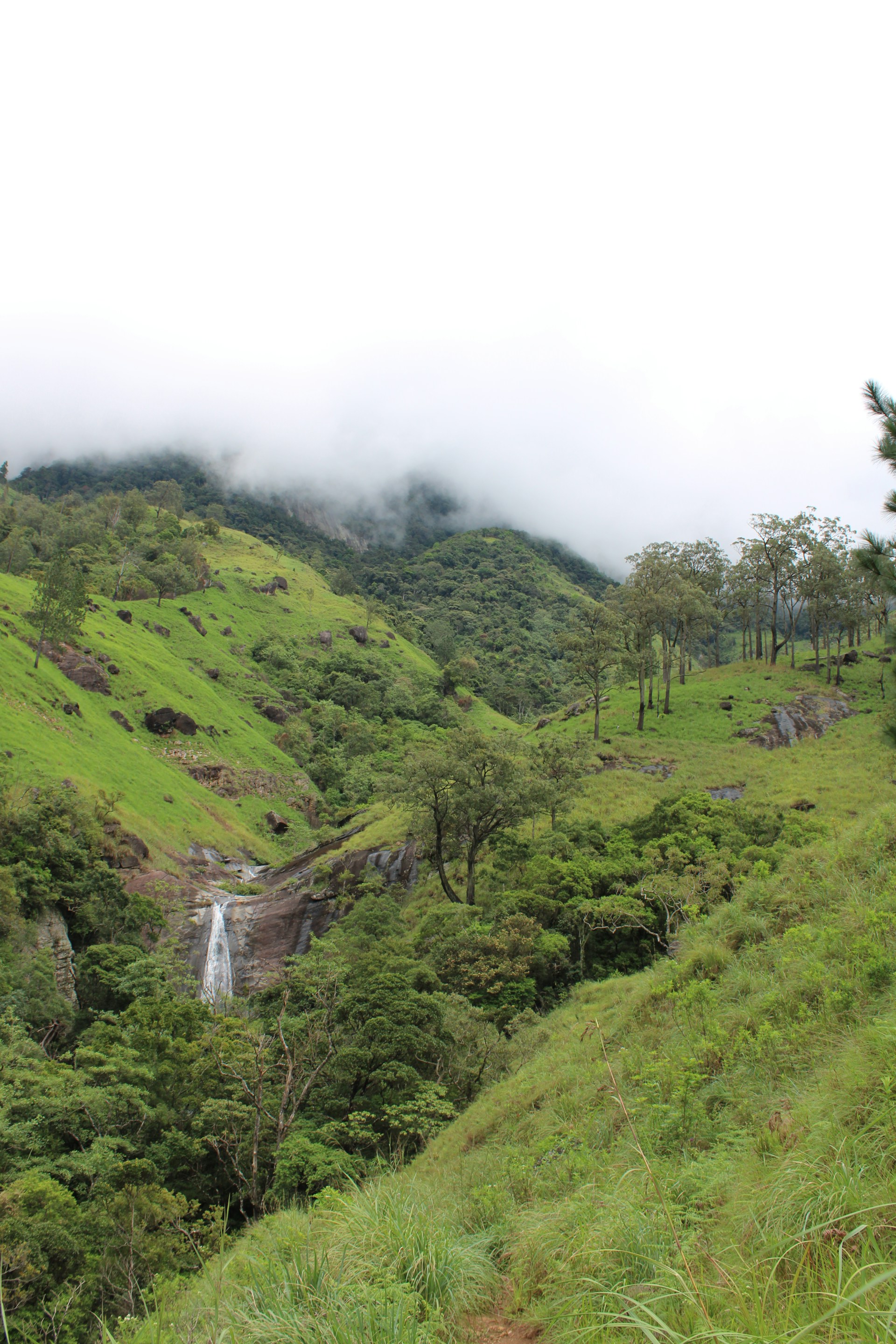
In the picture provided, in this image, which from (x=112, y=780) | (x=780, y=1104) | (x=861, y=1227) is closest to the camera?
(x=861, y=1227)

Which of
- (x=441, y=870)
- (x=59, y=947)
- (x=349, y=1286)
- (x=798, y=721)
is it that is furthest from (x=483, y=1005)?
(x=798, y=721)

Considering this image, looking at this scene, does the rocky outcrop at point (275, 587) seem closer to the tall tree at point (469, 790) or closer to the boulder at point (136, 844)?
the boulder at point (136, 844)

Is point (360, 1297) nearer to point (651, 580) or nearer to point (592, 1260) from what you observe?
point (592, 1260)

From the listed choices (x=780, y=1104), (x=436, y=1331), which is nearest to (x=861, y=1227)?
(x=436, y=1331)

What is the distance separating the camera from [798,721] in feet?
147

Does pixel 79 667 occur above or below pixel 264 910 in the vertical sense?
above

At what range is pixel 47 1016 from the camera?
28.5 m

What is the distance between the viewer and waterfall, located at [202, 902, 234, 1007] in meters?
36.6

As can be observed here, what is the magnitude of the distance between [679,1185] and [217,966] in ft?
129

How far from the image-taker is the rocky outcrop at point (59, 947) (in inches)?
1281

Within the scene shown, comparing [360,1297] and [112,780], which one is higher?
[360,1297]

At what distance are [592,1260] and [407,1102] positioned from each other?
1240 centimetres

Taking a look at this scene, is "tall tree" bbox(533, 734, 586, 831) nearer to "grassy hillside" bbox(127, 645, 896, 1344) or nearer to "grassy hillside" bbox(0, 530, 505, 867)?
"grassy hillside" bbox(0, 530, 505, 867)

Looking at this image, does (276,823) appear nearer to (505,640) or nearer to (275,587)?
(275,587)
